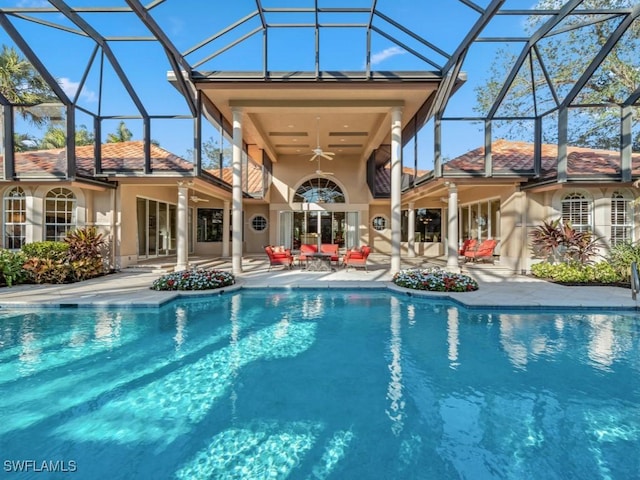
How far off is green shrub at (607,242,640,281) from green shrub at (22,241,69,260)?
16.5 meters

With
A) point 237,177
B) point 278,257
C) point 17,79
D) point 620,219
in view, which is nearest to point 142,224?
point 237,177

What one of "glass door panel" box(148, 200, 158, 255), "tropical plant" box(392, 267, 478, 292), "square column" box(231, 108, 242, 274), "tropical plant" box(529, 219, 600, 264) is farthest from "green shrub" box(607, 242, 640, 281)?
"glass door panel" box(148, 200, 158, 255)

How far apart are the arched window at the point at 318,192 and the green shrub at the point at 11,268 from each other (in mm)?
12503

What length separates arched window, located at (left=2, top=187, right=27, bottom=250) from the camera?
10.7 meters

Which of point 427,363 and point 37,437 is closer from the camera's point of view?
point 37,437

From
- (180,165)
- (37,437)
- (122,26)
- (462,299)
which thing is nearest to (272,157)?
(180,165)

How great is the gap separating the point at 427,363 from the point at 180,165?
32.3 ft

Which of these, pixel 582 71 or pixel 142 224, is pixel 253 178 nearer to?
pixel 142 224

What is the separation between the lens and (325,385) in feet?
12.9

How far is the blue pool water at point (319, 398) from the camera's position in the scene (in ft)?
8.71

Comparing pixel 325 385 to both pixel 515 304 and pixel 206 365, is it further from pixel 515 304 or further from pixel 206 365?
pixel 515 304

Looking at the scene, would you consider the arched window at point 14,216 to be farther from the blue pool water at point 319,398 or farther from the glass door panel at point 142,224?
the blue pool water at point 319,398

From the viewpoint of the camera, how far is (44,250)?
9.50 m

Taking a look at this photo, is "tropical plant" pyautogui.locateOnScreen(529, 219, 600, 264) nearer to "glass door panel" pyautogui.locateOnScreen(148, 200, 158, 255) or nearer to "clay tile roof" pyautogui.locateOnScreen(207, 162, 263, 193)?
"clay tile roof" pyautogui.locateOnScreen(207, 162, 263, 193)
